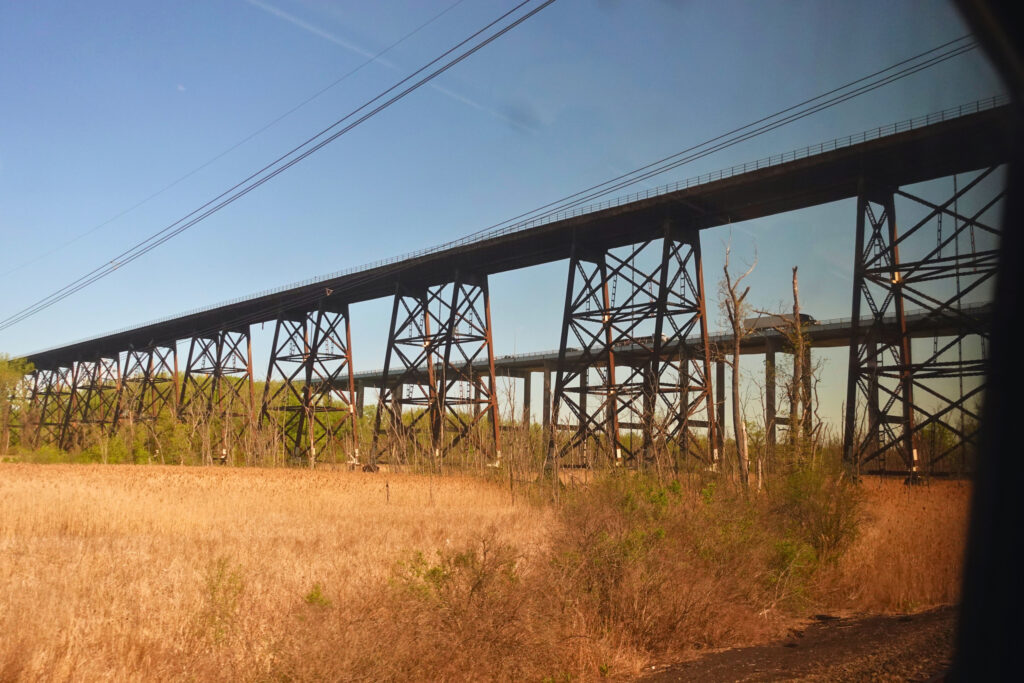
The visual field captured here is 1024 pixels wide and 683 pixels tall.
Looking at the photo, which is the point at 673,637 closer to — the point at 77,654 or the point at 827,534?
the point at 827,534

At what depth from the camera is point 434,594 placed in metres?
7.53

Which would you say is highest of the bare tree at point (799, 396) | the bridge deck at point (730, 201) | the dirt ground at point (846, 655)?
the bridge deck at point (730, 201)

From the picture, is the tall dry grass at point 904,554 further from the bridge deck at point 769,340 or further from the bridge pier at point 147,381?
the bridge pier at point 147,381

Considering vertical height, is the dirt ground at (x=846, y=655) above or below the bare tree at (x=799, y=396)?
below

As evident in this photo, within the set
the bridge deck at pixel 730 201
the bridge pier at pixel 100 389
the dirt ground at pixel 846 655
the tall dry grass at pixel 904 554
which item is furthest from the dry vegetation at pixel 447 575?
the bridge pier at pixel 100 389

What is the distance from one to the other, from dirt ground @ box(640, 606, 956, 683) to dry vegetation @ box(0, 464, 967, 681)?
56 cm

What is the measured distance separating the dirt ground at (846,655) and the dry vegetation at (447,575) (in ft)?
1.83

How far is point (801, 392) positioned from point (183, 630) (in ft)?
39.5

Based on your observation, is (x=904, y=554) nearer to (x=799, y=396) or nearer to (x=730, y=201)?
(x=799, y=396)

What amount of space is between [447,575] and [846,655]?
402cm

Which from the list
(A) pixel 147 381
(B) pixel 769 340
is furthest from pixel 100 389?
(B) pixel 769 340

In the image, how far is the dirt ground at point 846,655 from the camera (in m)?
6.14

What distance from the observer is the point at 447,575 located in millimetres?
7488

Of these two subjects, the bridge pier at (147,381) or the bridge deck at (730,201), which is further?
the bridge pier at (147,381)
